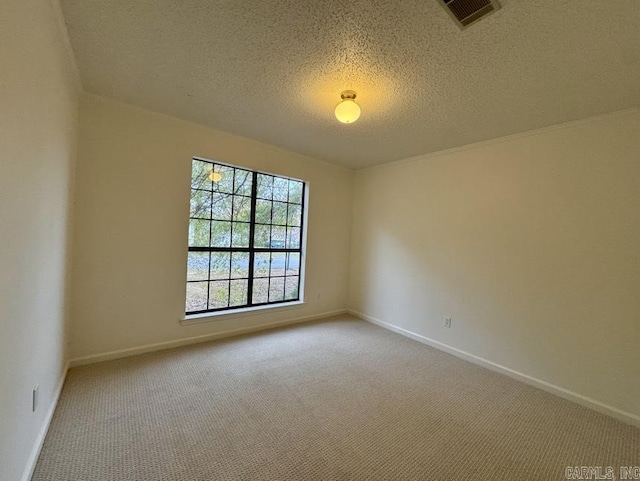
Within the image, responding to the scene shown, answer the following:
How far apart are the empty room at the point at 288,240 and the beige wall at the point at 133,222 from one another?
2 centimetres

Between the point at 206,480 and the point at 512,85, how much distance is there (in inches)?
126

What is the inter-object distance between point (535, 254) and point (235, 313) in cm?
344

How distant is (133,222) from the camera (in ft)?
9.12

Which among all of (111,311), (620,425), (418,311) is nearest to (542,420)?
(620,425)

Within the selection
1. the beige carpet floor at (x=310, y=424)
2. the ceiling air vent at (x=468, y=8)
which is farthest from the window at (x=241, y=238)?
the ceiling air vent at (x=468, y=8)

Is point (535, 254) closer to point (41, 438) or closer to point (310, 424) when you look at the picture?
point (310, 424)

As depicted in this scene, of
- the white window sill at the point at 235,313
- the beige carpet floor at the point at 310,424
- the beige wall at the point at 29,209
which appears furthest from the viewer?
the white window sill at the point at 235,313

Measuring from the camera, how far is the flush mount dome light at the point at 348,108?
2129 mm

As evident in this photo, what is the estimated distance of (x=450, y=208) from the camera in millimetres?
3414

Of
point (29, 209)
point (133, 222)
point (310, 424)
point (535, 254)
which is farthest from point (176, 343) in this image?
point (535, 254)

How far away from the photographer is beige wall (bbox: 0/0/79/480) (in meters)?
1.08

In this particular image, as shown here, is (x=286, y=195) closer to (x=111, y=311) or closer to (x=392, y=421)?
(x=111, y=311)

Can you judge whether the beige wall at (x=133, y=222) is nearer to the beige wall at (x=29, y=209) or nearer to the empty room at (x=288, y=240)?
the empty room at (x=288, y=240)

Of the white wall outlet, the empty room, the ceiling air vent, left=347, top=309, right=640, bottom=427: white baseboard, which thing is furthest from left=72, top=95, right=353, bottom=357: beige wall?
the ceiling air vent
